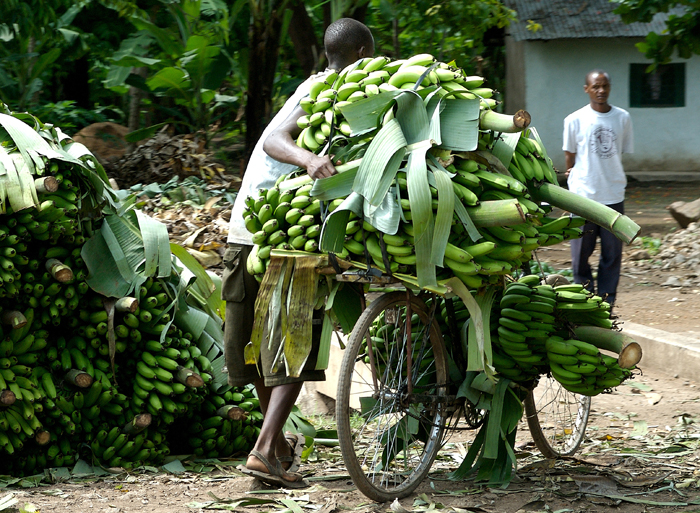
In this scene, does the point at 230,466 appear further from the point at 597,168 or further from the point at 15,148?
the point at 597,168

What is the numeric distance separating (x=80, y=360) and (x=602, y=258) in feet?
13.5

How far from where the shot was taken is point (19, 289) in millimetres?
3436

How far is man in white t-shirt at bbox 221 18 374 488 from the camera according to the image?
3.23 meters

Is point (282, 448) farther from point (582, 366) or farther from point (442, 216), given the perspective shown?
point (442, 216)

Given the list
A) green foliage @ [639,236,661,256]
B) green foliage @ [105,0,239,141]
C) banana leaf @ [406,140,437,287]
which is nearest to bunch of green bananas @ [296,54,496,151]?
banana leaf @ [406,140,437,287]

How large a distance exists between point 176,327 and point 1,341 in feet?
2.61

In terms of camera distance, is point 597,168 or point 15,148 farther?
point 597,168

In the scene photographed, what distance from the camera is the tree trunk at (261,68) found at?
8.94m

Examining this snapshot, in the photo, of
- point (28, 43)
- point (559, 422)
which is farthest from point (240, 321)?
point (28, 43)

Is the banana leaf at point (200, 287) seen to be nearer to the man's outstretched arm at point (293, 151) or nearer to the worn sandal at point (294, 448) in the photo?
the worn sandal at point (294, 448)

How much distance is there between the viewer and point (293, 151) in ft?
10.2

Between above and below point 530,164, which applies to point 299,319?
below

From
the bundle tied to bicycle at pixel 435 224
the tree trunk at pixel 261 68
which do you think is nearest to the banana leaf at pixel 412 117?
the bundle tied to bicycle at pixel 435 224

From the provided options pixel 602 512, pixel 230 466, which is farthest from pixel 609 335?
pixel 230 466
